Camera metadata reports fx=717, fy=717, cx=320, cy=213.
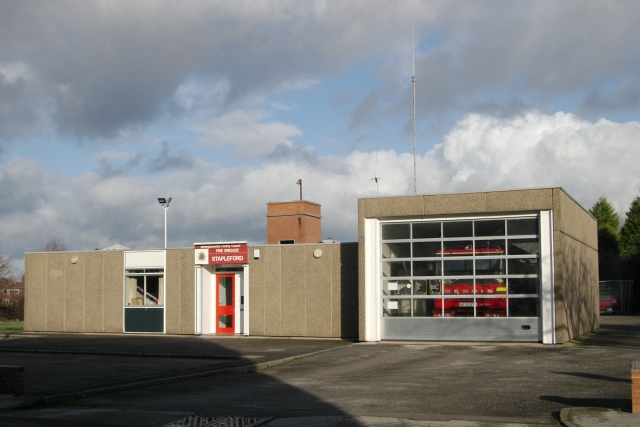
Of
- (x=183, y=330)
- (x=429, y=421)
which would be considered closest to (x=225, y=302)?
(x=183, y=330)

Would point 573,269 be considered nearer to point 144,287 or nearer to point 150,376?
point 150,376

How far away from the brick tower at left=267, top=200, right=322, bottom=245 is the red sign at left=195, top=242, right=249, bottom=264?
11.7 meters

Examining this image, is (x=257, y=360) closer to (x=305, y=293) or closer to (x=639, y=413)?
(x=305, y=293)

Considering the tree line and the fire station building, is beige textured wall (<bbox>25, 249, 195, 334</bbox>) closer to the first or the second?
the fire station building

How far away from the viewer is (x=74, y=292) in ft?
87.9

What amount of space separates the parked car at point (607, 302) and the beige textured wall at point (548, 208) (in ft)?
65.3

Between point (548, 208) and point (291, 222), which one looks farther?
point (291, 222)

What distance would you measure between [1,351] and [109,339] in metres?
4.10

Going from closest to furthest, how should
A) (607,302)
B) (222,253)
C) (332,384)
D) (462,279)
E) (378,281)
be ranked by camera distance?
1. (332,384)
2. (462,279)
3. (378,281)
4. (222,253)
5. (607,302)

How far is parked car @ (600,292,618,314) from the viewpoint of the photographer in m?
40.8

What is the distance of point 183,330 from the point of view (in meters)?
25.0

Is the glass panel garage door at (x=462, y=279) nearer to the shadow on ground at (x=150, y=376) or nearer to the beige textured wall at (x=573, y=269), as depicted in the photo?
the beige textured wall at (x=573, y=269)

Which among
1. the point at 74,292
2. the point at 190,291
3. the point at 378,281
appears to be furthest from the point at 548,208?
the point at 74,292

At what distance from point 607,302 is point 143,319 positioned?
90.2 feet
